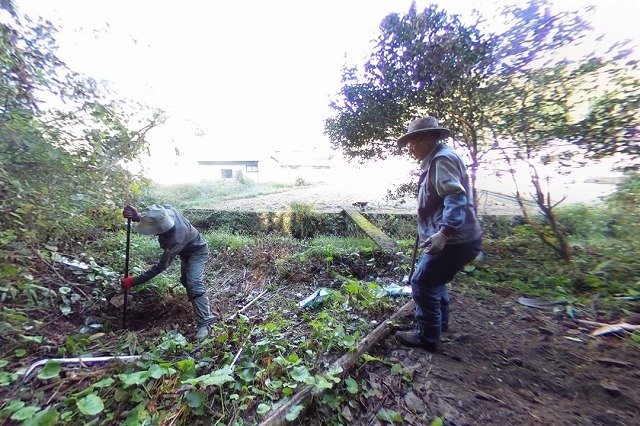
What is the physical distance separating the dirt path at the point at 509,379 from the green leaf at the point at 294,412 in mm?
162

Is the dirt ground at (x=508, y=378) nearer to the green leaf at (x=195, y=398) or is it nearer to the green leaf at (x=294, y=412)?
the green leaf at (x=294, y=412)

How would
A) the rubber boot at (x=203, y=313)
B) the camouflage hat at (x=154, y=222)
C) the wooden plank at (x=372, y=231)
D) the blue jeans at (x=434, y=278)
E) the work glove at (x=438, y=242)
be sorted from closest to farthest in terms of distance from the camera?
the work glove at (x=438, y=242)
the blue jeans at (x=434, y=278)
the camouflage hat at (x=154, y=222)
the rubber boot at (x=203, y=313)
the wooden plank at (x=372, y=231)

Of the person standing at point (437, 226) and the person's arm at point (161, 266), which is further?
the person's arm at point (161, 266)

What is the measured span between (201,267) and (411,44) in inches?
186

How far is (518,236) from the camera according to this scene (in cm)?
507

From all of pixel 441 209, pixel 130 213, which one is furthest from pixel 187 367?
pixel 441 209

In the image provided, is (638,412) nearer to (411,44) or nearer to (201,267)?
(201,267)

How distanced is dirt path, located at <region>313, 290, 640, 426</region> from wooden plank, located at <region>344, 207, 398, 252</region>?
2.30 m

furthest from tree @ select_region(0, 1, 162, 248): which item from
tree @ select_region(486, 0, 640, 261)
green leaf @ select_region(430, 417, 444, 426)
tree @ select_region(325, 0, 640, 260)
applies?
tree @ select_region(486, 0, 640, 261)

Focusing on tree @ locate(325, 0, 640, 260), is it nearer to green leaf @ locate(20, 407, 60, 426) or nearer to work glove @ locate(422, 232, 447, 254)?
work glove @ locate(422, 232, 447, 254)

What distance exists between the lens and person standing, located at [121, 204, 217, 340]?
9.45 ft

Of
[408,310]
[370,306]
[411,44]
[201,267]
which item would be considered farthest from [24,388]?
[411,44]

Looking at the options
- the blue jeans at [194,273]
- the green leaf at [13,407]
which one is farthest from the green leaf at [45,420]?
the blue jeans at [194,273]

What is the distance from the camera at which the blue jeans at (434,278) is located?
2.13m
